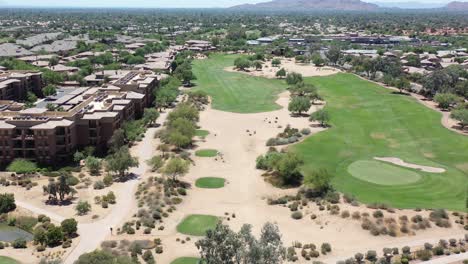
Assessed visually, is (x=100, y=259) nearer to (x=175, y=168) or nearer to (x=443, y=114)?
(x=175, y=168)

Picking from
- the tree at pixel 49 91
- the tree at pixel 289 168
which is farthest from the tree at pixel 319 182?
the tree at pixel 49 91

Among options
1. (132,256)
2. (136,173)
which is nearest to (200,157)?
(136,173)

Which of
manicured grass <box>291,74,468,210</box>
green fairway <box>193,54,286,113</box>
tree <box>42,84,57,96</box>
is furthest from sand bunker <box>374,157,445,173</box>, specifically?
tree <box>42,84,57,96</box>

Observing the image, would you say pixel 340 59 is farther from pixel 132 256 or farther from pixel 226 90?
pixel 132 256

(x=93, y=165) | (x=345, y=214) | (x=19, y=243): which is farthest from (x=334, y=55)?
(x=19, y=243)

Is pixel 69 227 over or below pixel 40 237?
over

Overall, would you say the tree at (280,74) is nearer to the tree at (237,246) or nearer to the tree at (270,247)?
the tree at (270,247)

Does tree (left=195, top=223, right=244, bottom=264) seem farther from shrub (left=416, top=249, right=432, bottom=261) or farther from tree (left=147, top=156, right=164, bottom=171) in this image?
tree (left=147, top=156, right=164, bottom=171)
